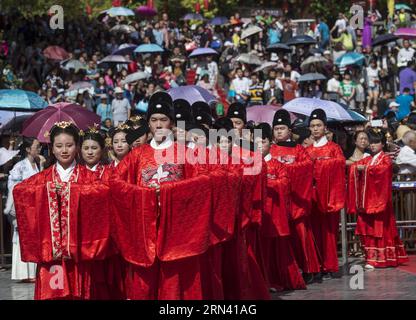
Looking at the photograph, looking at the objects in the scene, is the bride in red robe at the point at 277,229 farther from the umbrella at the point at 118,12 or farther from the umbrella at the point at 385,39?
the umbrella at the point at 118,12

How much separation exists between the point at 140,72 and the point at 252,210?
580 inches

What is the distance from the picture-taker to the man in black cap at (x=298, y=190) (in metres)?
12.1

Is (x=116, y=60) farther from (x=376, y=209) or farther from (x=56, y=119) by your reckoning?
(x=376, y=209)

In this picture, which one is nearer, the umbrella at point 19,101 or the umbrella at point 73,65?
the umbrella at point 19,101

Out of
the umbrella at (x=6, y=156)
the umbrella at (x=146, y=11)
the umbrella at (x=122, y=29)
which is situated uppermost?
the umbrella at (x=146, y=11)

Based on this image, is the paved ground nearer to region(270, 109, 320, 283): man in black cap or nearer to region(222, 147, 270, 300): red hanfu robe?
region(270, 109, 320, 283): man in black cap

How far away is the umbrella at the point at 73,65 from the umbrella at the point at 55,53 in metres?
0.80

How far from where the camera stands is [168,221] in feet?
29.2

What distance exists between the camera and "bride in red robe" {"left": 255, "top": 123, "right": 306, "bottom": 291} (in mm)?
11492

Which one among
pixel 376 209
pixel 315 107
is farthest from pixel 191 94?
pixel 376 209

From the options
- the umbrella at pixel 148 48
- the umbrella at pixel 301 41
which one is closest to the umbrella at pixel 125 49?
the umbrella at pixel 148 48

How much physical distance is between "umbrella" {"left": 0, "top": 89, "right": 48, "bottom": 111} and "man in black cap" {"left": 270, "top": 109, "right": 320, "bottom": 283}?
5.58 metres

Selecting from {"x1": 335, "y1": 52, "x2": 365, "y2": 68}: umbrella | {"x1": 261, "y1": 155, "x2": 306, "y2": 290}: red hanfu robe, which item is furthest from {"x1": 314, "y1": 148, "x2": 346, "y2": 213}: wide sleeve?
{"x1": 335, "y1": 52, "x2": 365, "y2": 68}: umbrella
